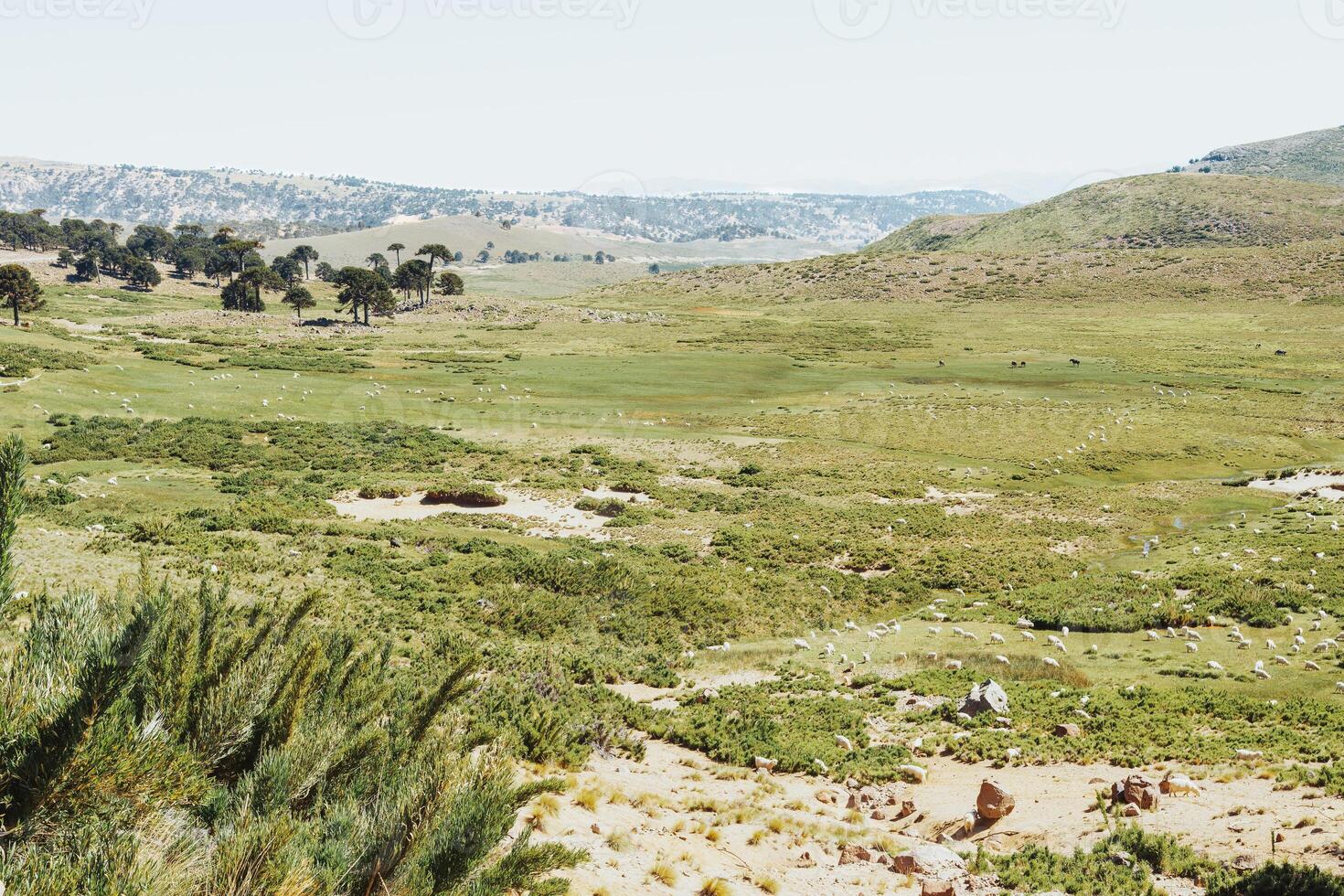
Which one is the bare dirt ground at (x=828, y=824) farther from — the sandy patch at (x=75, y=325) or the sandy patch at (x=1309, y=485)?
the sandy patch at (x=75, y=325)

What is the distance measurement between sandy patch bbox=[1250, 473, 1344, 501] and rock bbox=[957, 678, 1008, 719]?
29553 mm

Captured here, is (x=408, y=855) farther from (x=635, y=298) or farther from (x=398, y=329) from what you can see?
(x=635, y=298)

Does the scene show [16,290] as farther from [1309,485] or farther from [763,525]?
[1309,485]

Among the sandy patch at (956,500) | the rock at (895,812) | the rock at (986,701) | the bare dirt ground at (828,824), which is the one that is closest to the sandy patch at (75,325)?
the sandy patch at (956,500)

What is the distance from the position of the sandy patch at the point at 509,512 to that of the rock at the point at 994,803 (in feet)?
68.5

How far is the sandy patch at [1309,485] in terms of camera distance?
124ft

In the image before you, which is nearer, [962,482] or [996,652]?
[996,652]

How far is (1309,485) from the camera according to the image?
132 ft

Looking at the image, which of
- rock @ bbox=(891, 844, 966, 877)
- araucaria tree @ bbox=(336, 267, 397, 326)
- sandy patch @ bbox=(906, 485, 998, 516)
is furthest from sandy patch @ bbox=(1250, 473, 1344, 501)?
araucaria tree @ bbox=(336, 267, 397, 326)

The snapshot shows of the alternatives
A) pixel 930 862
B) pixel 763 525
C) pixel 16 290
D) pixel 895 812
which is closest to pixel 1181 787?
pixel 895 812

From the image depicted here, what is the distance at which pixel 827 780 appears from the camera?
48.4ft

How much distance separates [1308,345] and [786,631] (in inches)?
4025

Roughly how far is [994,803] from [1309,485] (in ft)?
127

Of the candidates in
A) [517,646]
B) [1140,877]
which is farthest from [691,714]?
[1140,877]
